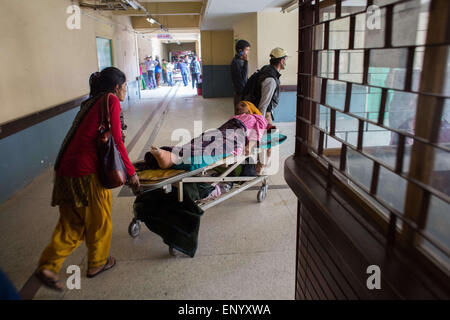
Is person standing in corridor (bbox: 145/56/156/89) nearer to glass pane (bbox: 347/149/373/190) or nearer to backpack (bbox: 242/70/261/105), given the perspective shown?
backpack (bbox: 242/70/261/105)

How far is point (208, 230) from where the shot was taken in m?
2.88

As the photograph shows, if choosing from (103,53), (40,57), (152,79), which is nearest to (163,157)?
(40,57)

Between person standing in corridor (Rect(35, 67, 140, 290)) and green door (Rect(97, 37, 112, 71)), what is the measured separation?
6033 millimetres

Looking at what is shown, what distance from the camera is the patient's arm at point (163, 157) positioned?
2477 mm

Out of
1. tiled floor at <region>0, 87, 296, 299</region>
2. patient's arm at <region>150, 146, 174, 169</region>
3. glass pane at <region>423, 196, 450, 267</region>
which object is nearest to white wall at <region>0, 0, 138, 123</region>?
tiled floor at <region>0, 87, 296, 299</region>

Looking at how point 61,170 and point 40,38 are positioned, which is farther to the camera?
point 40,38

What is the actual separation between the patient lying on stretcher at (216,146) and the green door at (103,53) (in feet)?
18.4

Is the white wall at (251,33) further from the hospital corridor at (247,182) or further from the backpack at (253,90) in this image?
the backpack at (253,90)

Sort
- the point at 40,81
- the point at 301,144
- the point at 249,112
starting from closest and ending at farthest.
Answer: the point at 301,144 < the point at 249,112 < the point at 40,81

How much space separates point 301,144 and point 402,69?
26.5 inches

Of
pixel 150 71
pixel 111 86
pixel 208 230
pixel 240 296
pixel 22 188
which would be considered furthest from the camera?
pixel 150 71

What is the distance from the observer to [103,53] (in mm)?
8367
